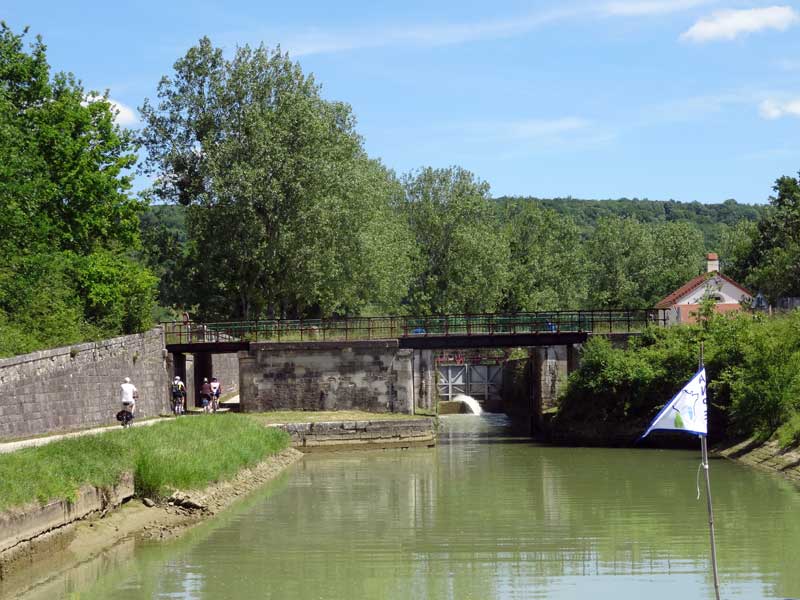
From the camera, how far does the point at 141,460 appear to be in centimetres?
2497

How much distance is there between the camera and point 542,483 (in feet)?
107

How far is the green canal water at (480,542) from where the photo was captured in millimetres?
18062

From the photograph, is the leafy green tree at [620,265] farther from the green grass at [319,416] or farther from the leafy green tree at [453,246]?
the green grass at [319,416]

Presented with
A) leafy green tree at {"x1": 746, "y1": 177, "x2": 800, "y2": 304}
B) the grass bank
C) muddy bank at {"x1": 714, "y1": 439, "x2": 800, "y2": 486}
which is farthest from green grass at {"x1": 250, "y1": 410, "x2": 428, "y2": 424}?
leafy green tree at {"x1": 746, "y1": 177, "x2": 800, "y2": 304}

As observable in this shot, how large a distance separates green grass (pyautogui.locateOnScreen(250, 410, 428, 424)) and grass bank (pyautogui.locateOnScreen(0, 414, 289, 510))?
28.6 feet

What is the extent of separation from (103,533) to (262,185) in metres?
31.8

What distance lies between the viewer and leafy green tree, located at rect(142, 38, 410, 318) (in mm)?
52406

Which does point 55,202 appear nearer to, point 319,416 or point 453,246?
point 319,416

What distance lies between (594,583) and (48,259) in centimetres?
2668

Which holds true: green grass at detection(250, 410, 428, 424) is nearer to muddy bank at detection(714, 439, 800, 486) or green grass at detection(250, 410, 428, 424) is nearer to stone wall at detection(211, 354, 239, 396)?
muddy bank at detection(714, 439, 800, 486)

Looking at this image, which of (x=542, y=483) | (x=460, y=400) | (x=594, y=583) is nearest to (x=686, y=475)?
(x=542, y=483)

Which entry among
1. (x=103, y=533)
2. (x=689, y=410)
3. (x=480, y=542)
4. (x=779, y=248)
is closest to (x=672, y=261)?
(x=779, y=248)

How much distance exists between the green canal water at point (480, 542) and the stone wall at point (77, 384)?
20.8 feet

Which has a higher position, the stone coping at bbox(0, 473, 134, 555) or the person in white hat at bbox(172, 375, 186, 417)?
the person in white hat at bbox(172, 375, 186, 417)
